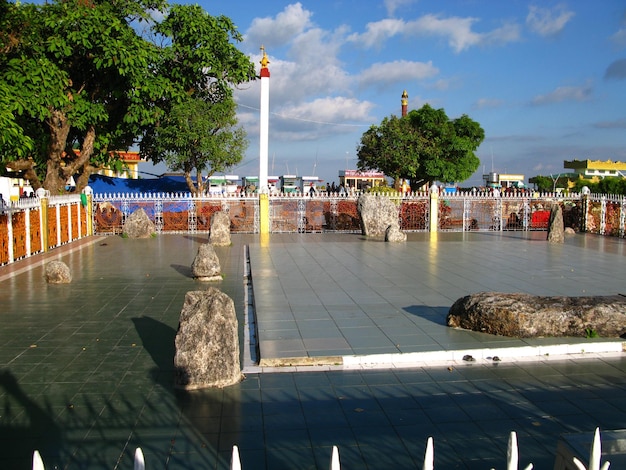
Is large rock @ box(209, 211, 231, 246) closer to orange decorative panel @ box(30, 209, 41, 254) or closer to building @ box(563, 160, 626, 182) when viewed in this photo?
orange decorative panel @ box(30, 209, 41, 254)

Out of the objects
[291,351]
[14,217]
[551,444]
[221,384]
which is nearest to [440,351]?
[291,351]

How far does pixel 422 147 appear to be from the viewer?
3391 cm

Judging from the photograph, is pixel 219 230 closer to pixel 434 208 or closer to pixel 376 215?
pixel 376 215

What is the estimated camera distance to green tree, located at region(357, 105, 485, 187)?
111 ft

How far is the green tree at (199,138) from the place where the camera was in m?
22.8

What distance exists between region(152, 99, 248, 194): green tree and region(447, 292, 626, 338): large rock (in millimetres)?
17433

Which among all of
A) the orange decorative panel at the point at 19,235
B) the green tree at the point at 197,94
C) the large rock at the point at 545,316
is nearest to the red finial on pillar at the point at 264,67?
the green tree at the point at 197,94

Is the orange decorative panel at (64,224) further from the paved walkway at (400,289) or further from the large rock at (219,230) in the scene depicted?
the paved walkway at (400,289)

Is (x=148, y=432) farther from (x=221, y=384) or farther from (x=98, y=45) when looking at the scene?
(x=98, y=45)

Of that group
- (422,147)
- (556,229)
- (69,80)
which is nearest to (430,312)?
(556,229)

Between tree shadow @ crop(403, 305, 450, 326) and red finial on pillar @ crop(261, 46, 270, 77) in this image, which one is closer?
tree shadow @ crop(403, 305, 450, 326)

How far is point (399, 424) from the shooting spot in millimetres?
4594

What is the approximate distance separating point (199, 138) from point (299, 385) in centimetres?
1986

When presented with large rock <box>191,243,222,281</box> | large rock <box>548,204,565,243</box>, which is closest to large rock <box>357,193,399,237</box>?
large rock <box>548,204,565,243</box>
